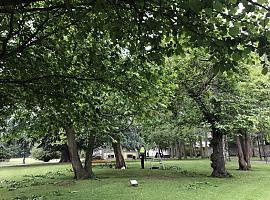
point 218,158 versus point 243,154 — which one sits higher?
point 243,154

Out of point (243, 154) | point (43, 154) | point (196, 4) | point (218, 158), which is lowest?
point (218, 158)

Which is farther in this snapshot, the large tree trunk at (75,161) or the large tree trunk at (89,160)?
the large tree trunk at (89,160)

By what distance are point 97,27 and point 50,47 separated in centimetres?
295

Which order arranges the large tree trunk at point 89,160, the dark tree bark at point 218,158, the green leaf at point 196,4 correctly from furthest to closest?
the large tree trunk at point 89,160
the dark tree bark at point 218,158
the green leaf at point 196,4

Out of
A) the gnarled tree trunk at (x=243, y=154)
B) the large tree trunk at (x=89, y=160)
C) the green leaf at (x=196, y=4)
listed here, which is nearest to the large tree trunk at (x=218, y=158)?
the gnarled tree trunk at (x=243, y=154)

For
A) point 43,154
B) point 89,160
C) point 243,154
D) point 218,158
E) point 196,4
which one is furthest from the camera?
point 43,154

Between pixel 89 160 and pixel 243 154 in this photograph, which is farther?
pixel 243 154

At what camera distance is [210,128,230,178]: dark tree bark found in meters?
21.6

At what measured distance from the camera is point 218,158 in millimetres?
21906

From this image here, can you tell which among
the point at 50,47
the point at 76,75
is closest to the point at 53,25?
the point at 50,47

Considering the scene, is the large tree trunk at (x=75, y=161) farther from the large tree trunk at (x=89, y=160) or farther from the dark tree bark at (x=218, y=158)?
the dark tree bark at (x=218, y=158)

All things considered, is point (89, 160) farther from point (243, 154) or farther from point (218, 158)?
point (243, 154)

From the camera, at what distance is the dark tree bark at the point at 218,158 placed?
850 inches

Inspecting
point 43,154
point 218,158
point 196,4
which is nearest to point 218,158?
point 218,158
